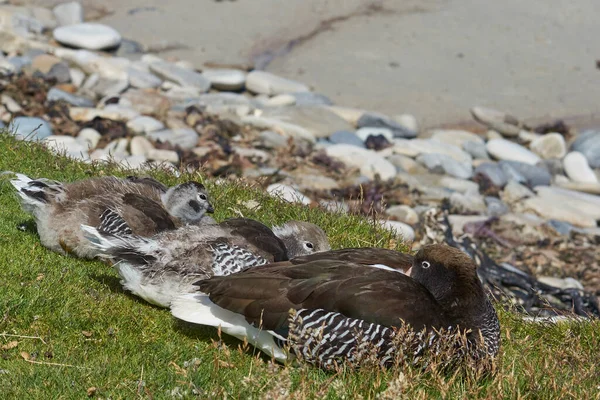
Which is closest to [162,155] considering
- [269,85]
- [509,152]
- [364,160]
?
[364,160]

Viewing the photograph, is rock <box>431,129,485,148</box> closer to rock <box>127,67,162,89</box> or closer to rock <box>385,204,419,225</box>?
rock <box>385,204,419,225</box>

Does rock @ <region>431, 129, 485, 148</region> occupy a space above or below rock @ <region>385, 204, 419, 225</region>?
below

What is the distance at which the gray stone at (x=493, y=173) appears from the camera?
20297 millimetres

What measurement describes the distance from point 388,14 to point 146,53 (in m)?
8.18

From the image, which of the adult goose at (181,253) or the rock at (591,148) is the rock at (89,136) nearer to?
the adult goose at (181,253)

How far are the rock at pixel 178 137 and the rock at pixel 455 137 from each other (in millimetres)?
6293

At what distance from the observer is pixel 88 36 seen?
83.4 ft

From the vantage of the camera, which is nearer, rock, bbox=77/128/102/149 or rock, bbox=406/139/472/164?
rock, bbox=77/128/102/149

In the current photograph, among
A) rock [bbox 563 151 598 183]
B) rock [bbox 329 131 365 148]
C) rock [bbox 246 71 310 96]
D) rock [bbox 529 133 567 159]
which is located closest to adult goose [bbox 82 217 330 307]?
rock [bbox 329 131 365 148]

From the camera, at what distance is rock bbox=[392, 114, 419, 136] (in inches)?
886

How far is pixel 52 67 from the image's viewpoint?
22.0m

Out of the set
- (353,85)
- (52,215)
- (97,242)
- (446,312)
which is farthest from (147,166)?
(353,85)

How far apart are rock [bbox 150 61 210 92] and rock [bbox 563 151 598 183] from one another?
9158mm

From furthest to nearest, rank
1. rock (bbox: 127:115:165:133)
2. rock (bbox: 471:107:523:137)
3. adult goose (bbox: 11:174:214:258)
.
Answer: rock (bbox: 471:107:523:137)
rock (bbox: 127:115:165:133)
adult goose (bbox: 11:174:214:258)
